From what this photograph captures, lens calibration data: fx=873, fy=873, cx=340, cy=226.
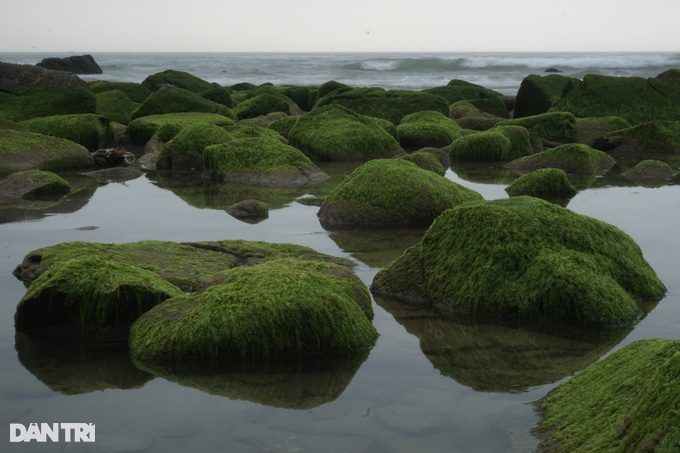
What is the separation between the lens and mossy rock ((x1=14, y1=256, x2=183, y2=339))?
6.22 meters

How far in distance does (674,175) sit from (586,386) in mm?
11750

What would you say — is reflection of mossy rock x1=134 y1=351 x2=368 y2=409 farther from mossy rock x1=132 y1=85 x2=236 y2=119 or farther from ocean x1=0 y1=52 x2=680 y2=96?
ocean x1=0 y1=52 x2=680 y2=96

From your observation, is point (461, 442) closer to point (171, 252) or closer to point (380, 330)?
point (380, 330)

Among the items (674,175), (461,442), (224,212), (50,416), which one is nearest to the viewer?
(461,442)

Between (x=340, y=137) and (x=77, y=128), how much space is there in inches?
211

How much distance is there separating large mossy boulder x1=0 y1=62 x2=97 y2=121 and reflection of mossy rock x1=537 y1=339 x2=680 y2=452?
1736 cm

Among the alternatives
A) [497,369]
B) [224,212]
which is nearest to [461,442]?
[497,369]

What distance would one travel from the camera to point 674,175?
1546 cm

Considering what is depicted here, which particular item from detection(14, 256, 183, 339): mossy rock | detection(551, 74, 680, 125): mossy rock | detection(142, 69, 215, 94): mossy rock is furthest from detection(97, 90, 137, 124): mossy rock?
detection(14, 256, 183, 339): mossy rock

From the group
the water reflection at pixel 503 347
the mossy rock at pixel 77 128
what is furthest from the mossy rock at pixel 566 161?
the water reflection at pixel 503 347

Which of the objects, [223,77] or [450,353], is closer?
[450,353]

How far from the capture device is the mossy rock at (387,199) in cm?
1035

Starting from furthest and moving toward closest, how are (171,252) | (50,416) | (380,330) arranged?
(171,252)
(380,330)
(50,416)

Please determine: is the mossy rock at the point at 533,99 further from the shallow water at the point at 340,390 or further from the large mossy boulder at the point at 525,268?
the large mossy boulder at the point at 525,268
